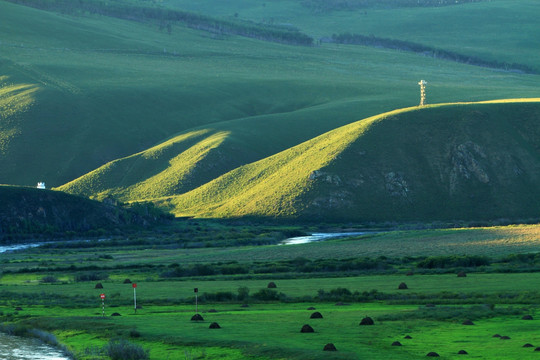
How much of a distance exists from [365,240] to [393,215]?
40.8m

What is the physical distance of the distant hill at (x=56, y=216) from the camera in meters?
125

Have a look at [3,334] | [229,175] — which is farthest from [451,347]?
[229,175]

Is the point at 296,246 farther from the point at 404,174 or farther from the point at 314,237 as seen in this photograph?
the point at 404,174

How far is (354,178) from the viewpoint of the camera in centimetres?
14875

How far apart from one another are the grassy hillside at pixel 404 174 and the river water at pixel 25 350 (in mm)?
94346

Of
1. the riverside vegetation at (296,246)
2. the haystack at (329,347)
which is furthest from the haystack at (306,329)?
the haystack at (329,347)

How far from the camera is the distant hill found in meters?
125

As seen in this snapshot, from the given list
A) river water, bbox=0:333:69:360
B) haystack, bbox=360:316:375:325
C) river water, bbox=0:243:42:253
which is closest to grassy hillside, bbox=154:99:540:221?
river water, bbox=0:243:42:253

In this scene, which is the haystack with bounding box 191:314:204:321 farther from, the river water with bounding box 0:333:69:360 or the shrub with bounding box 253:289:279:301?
the shrub with bounding box 253:289:279:301

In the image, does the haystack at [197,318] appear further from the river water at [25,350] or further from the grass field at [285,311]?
the river water at [25,350]

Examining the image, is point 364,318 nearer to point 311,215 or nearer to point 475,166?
point 311,215

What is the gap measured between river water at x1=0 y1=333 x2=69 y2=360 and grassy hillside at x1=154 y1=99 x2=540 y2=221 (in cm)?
9435

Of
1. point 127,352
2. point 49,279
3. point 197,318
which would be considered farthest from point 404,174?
point 127,352

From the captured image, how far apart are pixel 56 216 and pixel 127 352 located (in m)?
95.4
